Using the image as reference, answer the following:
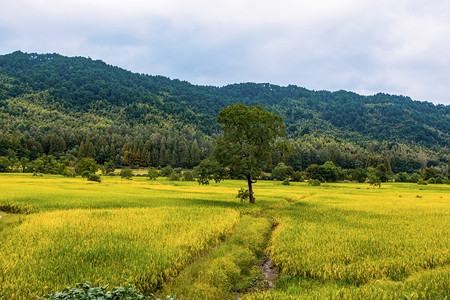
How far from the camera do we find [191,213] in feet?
72.6

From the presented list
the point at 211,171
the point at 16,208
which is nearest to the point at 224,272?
the point at 211,171


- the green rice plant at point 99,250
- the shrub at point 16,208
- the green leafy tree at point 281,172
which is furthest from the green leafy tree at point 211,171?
the green leafy tree at point 281,172

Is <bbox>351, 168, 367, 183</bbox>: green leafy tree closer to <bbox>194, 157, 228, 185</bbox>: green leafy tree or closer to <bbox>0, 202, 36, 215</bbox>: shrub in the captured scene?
<bbox>194, 157, 228, 185</bbox>: green leafy tree

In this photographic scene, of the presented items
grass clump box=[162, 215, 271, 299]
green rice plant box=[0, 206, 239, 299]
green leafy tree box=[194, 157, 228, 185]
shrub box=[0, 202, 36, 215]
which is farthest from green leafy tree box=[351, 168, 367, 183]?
shrub box=[0, 202, 36, 215]

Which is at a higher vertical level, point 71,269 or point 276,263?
point 71,269

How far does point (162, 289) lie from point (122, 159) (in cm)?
14214

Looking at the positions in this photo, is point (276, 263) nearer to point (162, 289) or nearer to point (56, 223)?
point (162, 289)

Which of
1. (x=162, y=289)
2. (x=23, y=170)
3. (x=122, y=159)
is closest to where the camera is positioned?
(x=162, y=289)

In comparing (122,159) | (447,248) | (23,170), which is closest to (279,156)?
(122,159)

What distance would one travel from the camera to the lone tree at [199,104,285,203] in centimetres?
2680

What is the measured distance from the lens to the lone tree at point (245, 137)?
26797 mm

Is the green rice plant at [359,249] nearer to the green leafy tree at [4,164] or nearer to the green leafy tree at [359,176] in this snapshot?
the green leafy tree at [359,176]

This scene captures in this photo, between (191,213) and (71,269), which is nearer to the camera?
(71,269)

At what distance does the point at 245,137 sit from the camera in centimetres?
2877
